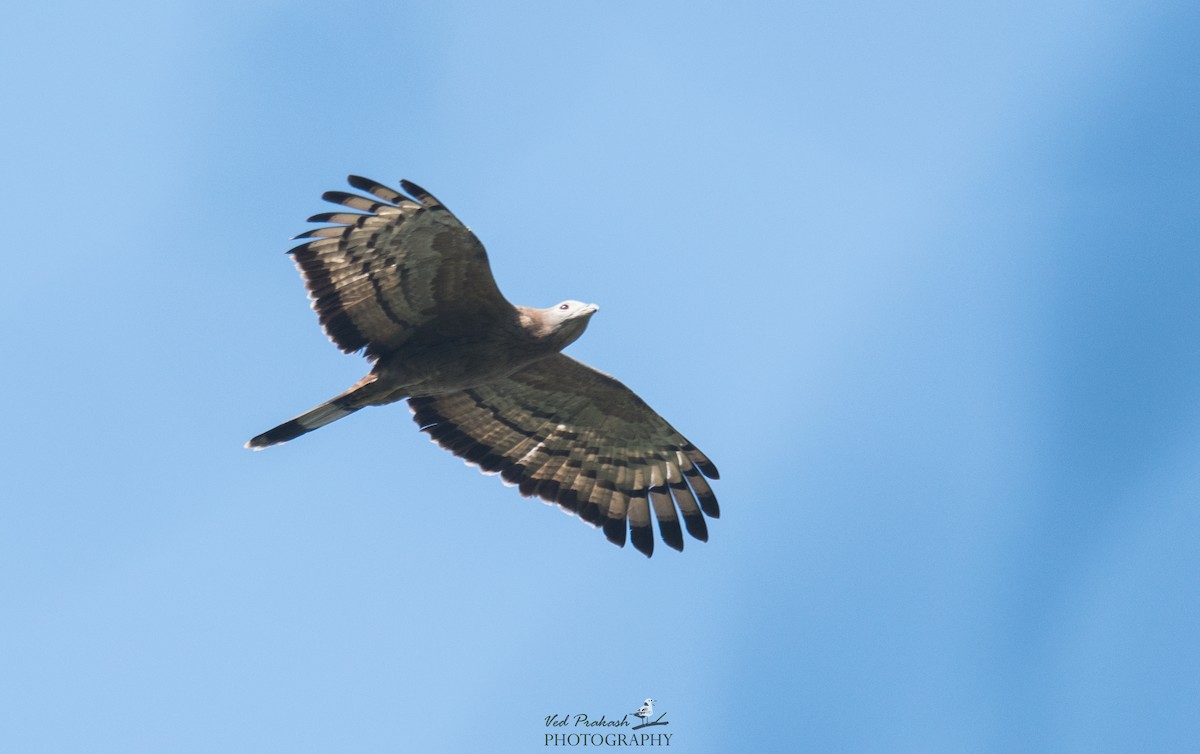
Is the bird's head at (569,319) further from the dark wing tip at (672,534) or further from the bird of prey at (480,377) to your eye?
the dark wing tip at (672,534)

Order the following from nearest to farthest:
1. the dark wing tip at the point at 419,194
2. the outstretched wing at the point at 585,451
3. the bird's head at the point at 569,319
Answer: the dark wing tip at the point at 419,194 < the bird's head at the point at 569,319 < the outstretched wing at the point at 585,451

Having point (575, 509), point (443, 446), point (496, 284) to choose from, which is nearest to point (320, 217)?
point (496, 284)

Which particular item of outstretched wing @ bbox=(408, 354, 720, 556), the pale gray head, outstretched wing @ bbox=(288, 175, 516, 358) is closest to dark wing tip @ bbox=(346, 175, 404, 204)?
outstretched wing @ bbox=(288, 175, 516, 358)

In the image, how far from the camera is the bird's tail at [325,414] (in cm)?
1426

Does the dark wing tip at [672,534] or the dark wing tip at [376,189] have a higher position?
the dark wing tip at [376,189]

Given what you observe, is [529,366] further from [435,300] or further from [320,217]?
[320,217]

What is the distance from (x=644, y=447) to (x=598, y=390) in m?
0.88

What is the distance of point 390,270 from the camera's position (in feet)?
45.9

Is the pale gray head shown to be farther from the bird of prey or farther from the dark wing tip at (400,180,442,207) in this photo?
the dark wing tip at (400,180,442,207)

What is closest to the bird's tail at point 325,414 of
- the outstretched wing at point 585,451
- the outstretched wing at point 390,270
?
the outstretched wing at point 390,270

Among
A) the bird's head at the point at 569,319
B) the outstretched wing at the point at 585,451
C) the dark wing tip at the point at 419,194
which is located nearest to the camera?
the dark wing tip at the point at 419,194

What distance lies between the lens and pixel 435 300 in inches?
558

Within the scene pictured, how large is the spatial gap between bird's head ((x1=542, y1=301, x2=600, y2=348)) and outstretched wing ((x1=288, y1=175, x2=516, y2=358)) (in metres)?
0.42

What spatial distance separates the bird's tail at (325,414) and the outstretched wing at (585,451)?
1.14m
